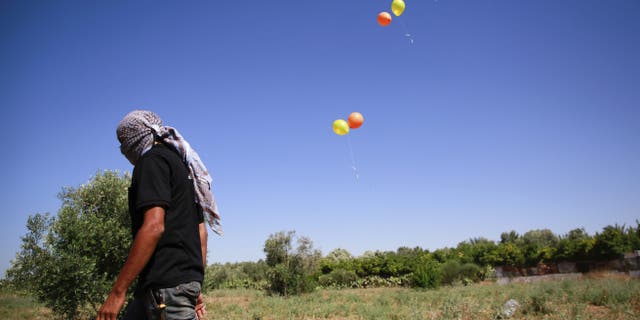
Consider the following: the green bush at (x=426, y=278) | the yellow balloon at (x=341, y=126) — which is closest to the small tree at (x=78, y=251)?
the yellow balloon at (x=341, y=126)

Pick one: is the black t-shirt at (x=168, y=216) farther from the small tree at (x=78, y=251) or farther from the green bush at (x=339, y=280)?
the green bush at (x=339, y=280)

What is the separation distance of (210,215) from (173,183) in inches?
22.8

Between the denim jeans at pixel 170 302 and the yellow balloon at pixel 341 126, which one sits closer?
the denim jeans at pixel 170 302

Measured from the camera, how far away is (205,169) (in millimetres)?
2592

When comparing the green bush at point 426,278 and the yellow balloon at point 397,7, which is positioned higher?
the yellow balloon at point 397,7

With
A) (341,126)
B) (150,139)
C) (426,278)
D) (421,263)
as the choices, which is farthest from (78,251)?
(421,263)

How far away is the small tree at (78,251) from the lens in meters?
8.94

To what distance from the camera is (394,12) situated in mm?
9672

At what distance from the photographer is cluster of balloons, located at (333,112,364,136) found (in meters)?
9.20

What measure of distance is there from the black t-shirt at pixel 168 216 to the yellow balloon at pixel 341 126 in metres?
7.40

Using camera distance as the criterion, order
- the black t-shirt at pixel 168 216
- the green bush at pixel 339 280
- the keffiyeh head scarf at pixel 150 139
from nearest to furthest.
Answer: the black t-shirt at pixel 168 216, the keffiyeh head scarf at pixel 150 139, the green bush at pixel 339 280

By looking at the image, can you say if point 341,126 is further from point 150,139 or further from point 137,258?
point 137,258

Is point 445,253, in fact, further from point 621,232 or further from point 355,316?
point 355,316

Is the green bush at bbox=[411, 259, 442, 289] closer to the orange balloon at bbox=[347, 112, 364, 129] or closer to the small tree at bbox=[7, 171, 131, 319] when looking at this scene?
the orange balloon at bbox=[347, 112, 364, 129]
